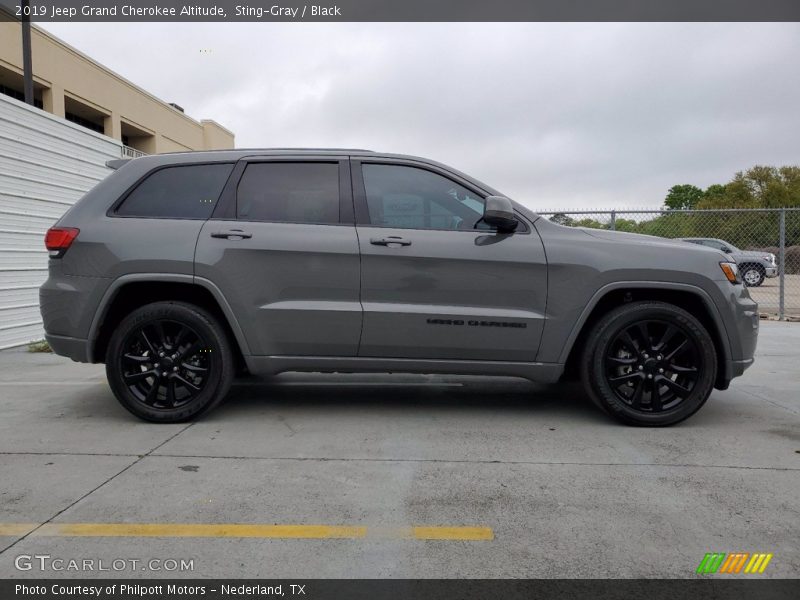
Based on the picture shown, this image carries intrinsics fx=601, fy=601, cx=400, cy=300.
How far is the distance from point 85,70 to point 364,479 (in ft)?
105

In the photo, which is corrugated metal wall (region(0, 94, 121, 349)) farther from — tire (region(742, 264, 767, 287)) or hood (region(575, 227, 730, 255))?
tire (region(742, 264, 767, 287))

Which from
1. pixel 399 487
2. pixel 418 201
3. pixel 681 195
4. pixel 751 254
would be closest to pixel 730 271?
pixel 418 201

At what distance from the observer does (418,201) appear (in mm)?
4395

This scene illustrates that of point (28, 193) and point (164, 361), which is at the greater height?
point (28, 193)

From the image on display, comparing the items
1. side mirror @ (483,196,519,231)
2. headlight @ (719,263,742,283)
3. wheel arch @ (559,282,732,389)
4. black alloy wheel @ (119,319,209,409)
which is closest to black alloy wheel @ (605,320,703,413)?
wheel arch @ (559,282,732,389)

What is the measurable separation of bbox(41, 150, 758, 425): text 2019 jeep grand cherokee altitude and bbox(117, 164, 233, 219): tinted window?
0.27ft

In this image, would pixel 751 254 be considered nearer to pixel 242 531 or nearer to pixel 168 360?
pixel 168 360

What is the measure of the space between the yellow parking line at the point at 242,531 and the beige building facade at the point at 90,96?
87.6 feet

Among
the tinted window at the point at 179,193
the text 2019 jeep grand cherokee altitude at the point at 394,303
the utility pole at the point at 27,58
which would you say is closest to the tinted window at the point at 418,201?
the text 2019 jeep grand cherokee altitude at the point at 394,303

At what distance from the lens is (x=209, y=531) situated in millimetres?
2645

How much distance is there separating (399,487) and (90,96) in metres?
32.3

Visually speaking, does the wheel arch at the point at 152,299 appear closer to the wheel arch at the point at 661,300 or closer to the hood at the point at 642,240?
the wheel arch at the point at 661,300

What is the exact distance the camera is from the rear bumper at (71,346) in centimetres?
425
